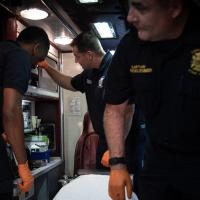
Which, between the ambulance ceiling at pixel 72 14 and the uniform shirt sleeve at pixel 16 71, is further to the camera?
the ambulance ceiling at pixel 72 14

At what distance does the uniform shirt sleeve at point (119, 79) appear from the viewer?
1.46m

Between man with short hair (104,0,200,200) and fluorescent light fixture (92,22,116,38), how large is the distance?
183 centimetres

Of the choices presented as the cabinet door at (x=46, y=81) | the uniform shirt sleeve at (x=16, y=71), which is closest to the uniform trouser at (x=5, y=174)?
the uniform shirt sleeve at (x=16, y=71)

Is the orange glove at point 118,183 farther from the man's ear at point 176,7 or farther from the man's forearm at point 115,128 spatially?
the man's ear at point 176,7

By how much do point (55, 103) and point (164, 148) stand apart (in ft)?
8.79

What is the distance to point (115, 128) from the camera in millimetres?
1502

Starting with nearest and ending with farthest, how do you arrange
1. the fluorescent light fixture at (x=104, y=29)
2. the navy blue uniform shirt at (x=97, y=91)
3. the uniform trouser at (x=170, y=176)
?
the uniform trouser at (x=170, y=176) → the navy blue uniform shirt at (x=97, y=91) → the fluorescent light fixture at (x=104, y=29)

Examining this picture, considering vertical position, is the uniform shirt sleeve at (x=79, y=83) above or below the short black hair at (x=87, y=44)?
below

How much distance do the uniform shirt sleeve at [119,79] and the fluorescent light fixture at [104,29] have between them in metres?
1.76

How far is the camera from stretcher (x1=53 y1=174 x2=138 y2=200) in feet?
5.29

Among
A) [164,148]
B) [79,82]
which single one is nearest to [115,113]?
[164,148]

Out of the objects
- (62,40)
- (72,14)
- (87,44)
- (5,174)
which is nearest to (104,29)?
(62,40)

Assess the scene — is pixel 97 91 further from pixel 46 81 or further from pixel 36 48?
pixel 46 81

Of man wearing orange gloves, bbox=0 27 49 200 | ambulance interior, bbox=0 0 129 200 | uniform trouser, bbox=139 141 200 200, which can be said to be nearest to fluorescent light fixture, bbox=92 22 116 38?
ambulance interior, bbox=0 0 129 200
